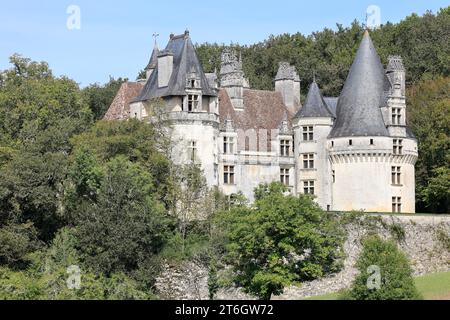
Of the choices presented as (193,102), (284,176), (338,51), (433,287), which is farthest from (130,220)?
(338,51)

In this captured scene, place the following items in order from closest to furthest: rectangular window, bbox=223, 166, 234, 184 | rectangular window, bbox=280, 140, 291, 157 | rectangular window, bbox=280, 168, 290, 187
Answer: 1. rectangular window, bbox=223, 166, 234, 184
2. rectangular window, bbox=280, 168, 290, 187
3. rectangular window, bbox=280, 140, 291, 157

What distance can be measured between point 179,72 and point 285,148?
7.75 meters

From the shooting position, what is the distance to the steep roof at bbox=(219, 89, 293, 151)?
72250 millimetres

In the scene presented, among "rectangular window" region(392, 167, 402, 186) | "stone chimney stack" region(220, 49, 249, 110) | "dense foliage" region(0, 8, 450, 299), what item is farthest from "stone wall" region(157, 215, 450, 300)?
"stone chimney stack" region(220, 49, 249, 110)

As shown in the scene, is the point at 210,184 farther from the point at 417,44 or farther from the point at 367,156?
the point at 417,44

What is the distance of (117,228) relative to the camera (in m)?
61.3

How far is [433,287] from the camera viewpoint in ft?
194

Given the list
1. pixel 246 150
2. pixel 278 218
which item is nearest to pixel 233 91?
pixel 246 150

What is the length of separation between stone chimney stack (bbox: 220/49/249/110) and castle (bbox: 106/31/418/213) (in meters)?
0.05

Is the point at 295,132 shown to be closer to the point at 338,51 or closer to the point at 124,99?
the point at 124,99

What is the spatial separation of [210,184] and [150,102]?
16.9 feet

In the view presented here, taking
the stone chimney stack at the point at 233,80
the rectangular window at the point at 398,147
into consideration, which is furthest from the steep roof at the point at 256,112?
the rectangular window at the point at 398,147

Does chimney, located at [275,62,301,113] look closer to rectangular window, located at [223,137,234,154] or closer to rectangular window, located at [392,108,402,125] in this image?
rectangular window, located at [223,137,234,154]
